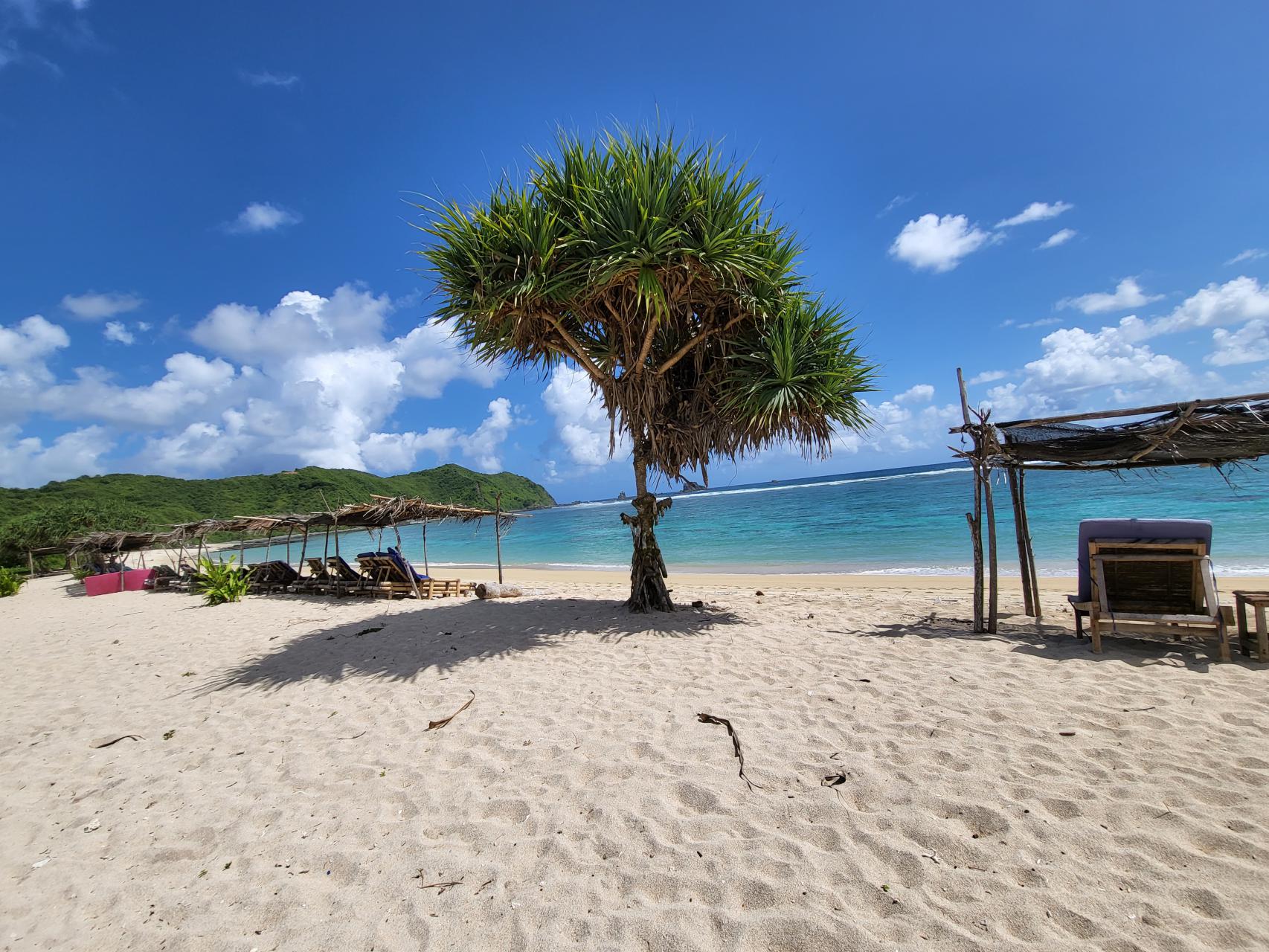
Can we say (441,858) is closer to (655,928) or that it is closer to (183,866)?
(655,928)

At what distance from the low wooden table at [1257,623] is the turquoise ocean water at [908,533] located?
997 mm

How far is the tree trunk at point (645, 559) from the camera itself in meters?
7.55

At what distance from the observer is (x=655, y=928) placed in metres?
1.89

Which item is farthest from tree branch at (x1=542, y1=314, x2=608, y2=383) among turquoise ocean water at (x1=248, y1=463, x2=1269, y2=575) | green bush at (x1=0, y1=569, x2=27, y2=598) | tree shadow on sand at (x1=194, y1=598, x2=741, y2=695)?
green bush at (x1=0, y1=569, x2=27, y2=598)

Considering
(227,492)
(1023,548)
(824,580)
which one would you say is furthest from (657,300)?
(227,492)

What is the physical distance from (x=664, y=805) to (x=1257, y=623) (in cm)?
478

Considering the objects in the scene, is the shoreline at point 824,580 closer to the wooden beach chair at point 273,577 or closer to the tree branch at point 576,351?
the wooden beach chair at point 273,577

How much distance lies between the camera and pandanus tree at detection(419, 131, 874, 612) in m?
6.00

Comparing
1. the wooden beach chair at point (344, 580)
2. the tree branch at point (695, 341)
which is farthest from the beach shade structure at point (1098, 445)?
the wooden beach chair at point (344, 580)

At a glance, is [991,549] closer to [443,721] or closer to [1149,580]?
[1149,580]

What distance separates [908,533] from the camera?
66.3 ft

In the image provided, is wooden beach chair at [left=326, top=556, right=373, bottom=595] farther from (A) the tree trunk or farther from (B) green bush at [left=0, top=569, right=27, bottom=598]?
Answer: (B) green bush at [left=0, top=569, right=27, bottom=598]

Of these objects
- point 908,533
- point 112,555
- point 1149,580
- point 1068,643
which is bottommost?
point 1068,643

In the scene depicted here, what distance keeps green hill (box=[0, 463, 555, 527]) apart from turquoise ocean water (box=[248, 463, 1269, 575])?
9.02m
